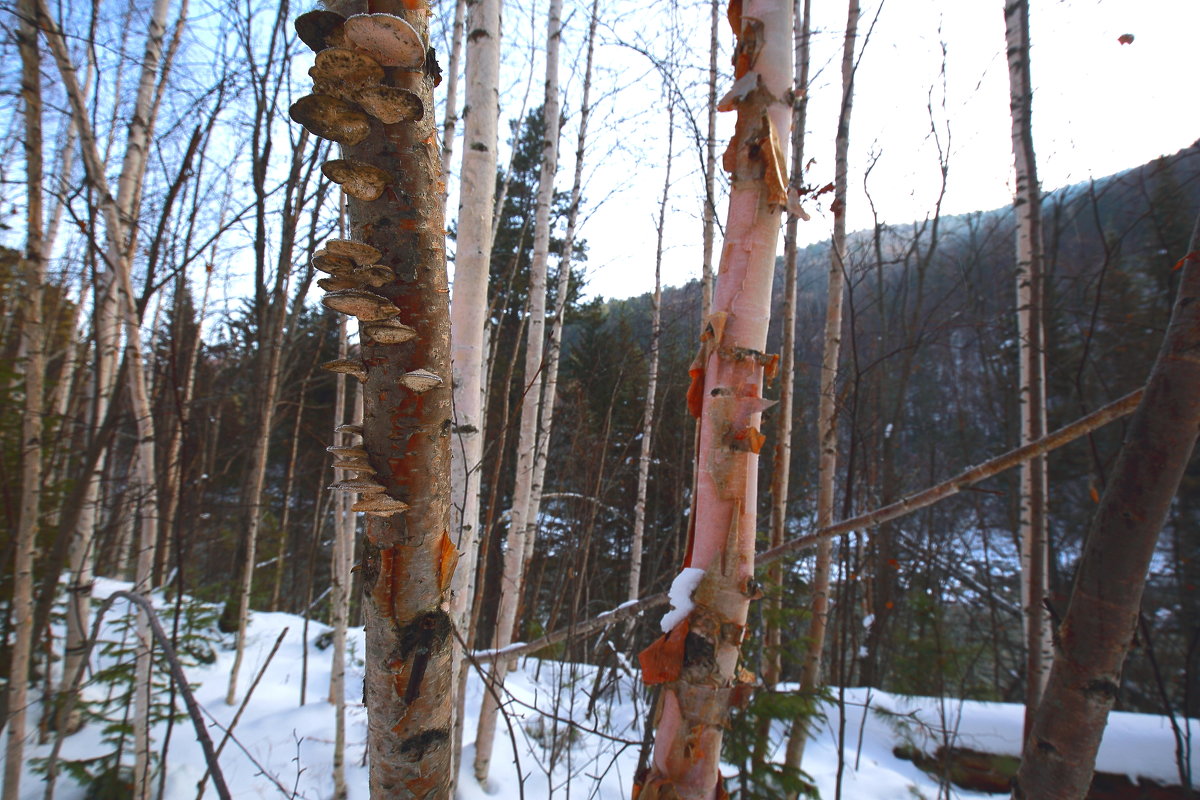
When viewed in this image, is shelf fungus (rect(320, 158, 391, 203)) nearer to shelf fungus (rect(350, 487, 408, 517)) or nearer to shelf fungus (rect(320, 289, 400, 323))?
shelf fungus (rect(320, 289, 400, 323))

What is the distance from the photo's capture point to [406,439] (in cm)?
74

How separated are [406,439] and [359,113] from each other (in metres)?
0.42

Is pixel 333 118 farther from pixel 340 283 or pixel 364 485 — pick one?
pixel 364 485

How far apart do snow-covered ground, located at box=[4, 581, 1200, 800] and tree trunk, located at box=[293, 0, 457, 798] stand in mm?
2532

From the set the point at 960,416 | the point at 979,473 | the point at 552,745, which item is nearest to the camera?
the point at 979,473

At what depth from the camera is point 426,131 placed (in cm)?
70

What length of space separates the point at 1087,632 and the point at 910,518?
13.6m

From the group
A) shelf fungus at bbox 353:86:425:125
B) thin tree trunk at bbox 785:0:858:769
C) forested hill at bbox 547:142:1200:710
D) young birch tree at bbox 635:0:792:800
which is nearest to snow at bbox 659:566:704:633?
young birch tree at bbox 635:0:792:800

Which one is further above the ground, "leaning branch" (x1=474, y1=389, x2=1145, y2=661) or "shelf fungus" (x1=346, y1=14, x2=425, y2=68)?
"shelf fungus" (x1=346, y1=14, x2=425, y2=68)

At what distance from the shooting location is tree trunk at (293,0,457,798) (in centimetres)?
67

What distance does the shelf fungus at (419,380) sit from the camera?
2.26 ft

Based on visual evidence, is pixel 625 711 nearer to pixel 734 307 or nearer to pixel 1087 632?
pixel 1087 632

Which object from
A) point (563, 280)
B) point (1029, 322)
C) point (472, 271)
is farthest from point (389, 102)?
point (563, 280)

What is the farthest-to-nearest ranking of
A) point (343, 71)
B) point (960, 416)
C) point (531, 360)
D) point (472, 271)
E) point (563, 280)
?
point (960, 416) < point (563, 280) < point (531, 360) < point (472, 271) < point (343, 71)
